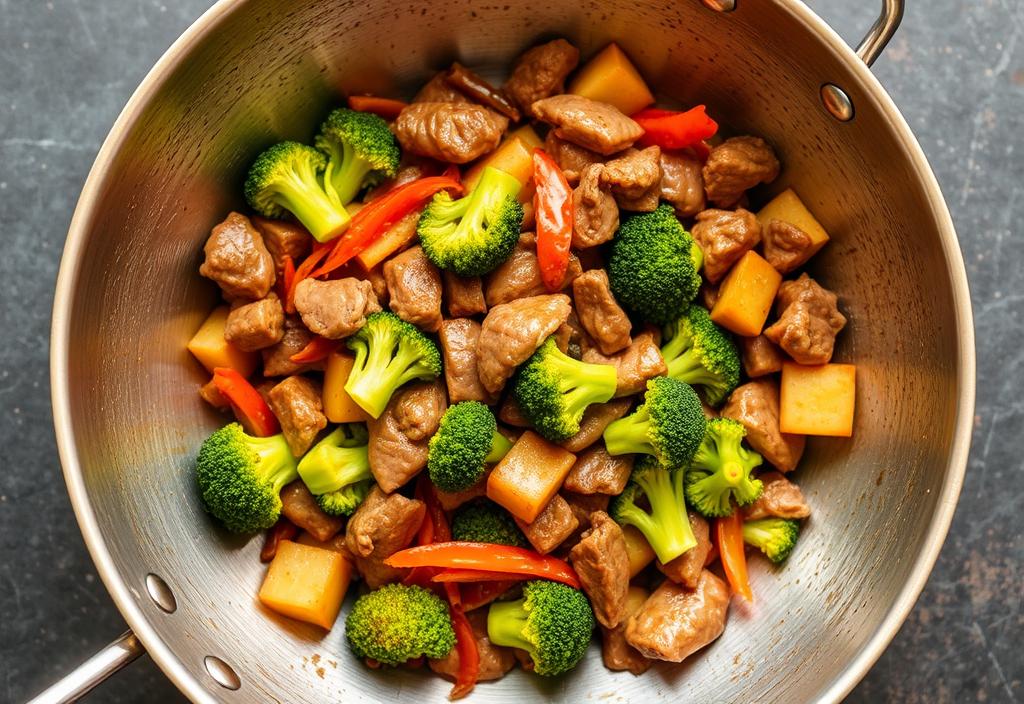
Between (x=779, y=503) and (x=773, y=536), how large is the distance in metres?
0.12

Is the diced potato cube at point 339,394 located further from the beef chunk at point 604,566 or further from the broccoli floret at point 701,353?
the broccoli floret at point 701,353

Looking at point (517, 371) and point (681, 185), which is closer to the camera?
point (517, 371)

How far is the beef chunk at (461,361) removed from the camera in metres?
2.78

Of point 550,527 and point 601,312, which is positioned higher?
point 601,312

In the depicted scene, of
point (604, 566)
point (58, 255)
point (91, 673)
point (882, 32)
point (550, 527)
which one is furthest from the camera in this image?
point (58, 255)

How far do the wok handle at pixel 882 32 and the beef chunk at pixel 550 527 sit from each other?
171 centimetres

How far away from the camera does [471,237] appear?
2.69 meters

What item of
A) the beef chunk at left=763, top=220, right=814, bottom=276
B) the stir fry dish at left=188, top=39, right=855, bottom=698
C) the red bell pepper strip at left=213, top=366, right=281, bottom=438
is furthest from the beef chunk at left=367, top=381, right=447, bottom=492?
the beef chunk at left=763, top=220, right=814, bottom=276

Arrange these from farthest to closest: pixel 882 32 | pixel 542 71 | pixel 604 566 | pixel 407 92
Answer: pixel 407 92, pixel 542 71, pixel 604 566, pixel 882 32

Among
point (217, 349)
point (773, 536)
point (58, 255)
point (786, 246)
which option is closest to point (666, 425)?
point (773, 536)

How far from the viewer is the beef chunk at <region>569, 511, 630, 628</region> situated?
8.90 ft

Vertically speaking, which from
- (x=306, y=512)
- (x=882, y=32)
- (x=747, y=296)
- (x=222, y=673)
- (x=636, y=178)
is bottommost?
(x=222, y=673)

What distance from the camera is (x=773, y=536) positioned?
2924 millimetres

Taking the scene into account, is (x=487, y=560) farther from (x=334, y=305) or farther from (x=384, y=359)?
(x=334, y=305)
